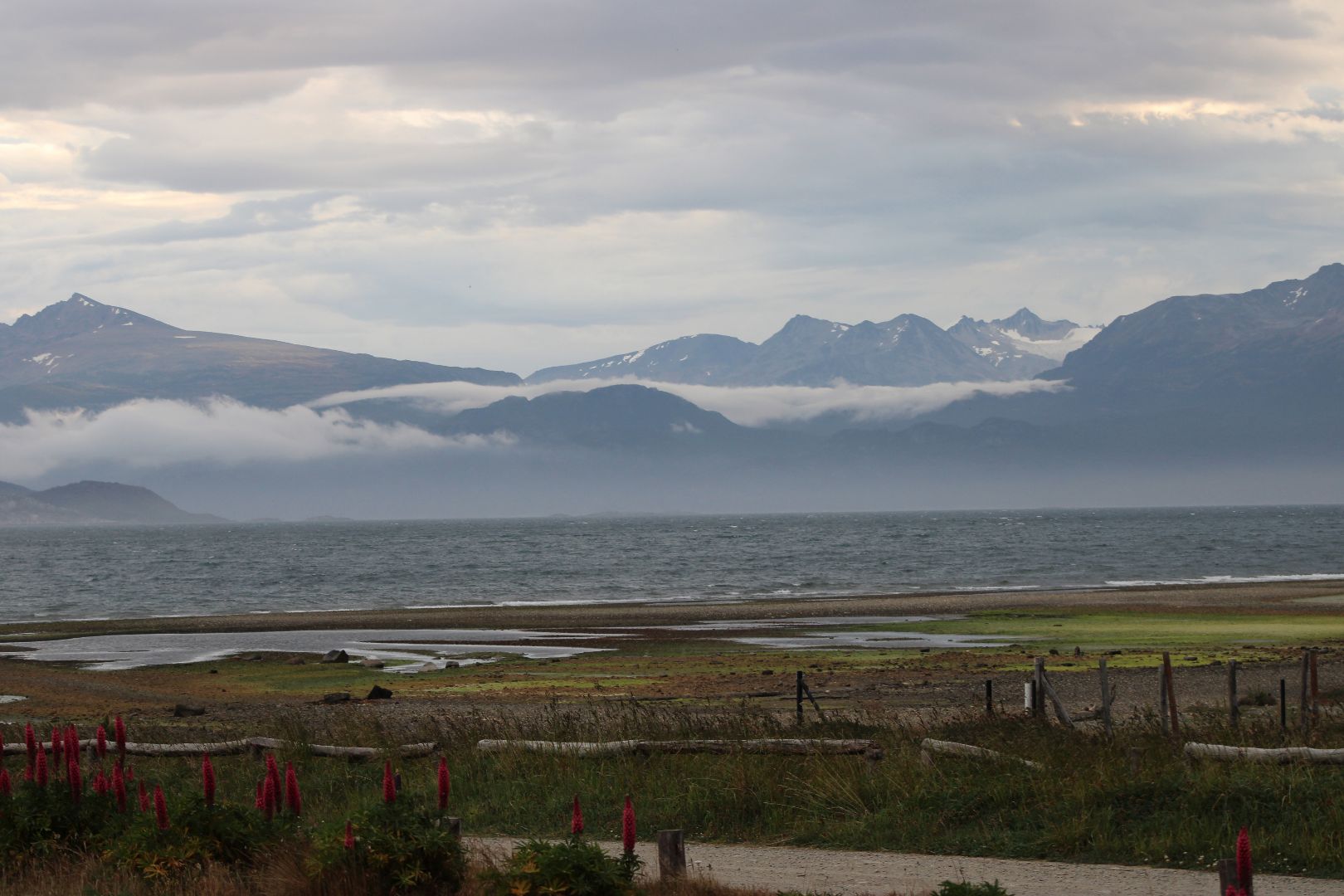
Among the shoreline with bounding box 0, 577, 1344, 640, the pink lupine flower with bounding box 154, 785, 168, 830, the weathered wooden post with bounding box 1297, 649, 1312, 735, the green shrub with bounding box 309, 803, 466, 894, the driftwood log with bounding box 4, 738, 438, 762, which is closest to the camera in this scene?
the green shrub with bounding box 309, 803, 466, 894

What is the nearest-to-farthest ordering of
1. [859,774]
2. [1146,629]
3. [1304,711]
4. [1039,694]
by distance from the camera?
[859,774] < [1304,711] < [1039,694] < [1146,629]

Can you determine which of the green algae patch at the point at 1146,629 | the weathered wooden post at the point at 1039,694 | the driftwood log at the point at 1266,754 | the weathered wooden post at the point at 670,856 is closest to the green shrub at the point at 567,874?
the weathered wooden post at the point at 670,856

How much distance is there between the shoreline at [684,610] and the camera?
7162 cm

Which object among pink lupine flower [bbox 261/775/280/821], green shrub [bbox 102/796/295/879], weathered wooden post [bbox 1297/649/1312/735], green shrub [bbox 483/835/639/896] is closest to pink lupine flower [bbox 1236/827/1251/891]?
green shrub [bbox 483/835/639/896]

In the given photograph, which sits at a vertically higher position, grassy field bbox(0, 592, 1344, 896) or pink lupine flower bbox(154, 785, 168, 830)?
pink lupine flower bbox(154, 785, 168, 830)

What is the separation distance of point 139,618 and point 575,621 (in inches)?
1058

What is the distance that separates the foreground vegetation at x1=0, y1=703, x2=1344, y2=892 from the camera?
13.4m

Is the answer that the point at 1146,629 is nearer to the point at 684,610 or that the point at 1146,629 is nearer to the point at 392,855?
the point at 684,610

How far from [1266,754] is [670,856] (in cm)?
805

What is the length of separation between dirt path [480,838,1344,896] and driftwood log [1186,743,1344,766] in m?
3.20

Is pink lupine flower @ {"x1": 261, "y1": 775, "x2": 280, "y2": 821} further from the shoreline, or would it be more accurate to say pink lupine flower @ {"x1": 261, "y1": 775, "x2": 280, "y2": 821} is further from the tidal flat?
the shoreline

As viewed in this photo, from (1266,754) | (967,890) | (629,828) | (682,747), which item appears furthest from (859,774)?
(629,828)

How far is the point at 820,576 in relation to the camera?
10856cm

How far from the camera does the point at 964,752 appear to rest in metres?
18.2
